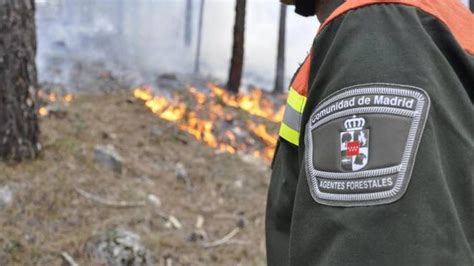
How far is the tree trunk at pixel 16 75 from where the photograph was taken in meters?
5.82

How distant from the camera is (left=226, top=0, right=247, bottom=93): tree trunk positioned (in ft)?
46.3

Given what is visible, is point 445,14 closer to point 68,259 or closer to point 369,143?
point 369,143

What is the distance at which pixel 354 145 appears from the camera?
1.05 metres

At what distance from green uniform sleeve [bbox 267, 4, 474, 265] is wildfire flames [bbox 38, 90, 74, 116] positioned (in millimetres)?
8163

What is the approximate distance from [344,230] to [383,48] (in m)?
0.38

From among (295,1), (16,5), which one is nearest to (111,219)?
(16,5)

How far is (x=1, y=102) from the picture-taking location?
5.86 meters

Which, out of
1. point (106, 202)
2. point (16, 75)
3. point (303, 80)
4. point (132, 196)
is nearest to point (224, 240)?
point (132, 196)

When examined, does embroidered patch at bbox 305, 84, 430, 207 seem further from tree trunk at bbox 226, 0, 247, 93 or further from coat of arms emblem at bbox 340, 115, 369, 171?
tree trunk at bbox 226, 0, 247, 93

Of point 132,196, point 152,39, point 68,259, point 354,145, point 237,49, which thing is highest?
point 354,145

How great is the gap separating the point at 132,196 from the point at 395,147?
563cm

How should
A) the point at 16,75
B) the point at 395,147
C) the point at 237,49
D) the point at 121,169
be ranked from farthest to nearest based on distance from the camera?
the point at 237,49, the point at 121,169, the point at 16,75, the point at 395,147

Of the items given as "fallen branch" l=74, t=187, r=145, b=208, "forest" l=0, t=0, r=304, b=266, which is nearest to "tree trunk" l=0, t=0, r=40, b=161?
"forest" l=0, t=0, r=304, b=266

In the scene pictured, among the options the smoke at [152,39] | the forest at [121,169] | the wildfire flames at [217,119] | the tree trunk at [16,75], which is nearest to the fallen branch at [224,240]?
the forest at [121,169]
